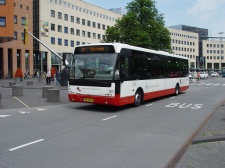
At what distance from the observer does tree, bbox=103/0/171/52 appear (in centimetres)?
4369

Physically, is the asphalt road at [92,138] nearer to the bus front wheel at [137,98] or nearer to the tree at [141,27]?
the bus front wheel at [137,98]

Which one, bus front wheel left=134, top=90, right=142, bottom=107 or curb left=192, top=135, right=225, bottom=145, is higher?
bus front wheel left=134, top=90, right=142, bottom=107

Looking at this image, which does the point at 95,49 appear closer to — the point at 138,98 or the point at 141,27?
the point at 138,98

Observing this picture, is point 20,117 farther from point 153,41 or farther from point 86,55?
point 153,41

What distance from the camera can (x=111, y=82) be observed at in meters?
12.2

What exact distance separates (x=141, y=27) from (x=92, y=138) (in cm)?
3804

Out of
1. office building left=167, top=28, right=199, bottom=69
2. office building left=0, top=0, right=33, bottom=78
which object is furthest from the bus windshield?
office building left=167, top=28, right=199, bottom=69

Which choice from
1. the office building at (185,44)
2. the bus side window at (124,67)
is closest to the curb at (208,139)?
the bus side window at (124,67)

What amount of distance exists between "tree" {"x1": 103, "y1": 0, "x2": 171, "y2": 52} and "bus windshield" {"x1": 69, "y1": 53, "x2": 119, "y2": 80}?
29922 mm

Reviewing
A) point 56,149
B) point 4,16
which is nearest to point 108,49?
point 56,149

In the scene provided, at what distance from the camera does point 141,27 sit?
44.0 m

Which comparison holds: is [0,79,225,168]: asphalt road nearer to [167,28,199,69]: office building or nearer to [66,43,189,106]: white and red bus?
[66,43,189,106]: white and red bus

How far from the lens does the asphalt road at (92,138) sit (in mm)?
5691

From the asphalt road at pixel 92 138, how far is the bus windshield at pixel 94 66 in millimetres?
1602
